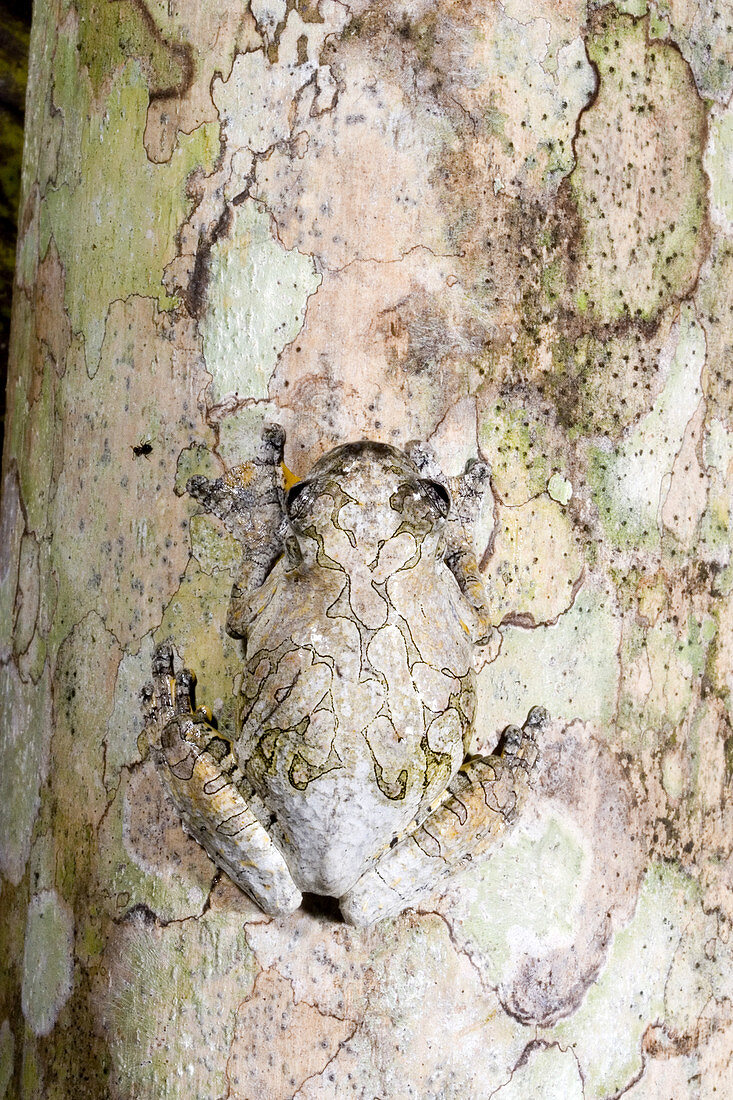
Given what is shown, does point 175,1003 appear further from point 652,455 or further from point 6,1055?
point 652,455

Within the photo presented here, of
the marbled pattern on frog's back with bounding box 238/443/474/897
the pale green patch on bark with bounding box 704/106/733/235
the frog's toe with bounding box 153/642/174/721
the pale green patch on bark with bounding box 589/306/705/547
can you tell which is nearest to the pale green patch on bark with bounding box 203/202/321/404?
the marbled pattern on frog's back with bounding box 238/443/474/897

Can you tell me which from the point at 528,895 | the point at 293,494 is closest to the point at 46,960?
the point at 528,895

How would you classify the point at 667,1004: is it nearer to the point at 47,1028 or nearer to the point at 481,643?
the point at 481,643

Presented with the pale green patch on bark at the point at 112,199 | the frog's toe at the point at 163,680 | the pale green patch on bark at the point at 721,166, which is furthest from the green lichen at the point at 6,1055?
the pale green patch on bark at the point at 721,166

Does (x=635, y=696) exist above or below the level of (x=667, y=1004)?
above

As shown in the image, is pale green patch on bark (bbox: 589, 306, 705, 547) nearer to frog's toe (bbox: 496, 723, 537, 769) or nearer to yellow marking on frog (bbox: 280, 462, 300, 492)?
frog's toe (bbox: 496, 723, 537, 769)

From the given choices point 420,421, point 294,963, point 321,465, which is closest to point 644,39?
point 420,421
